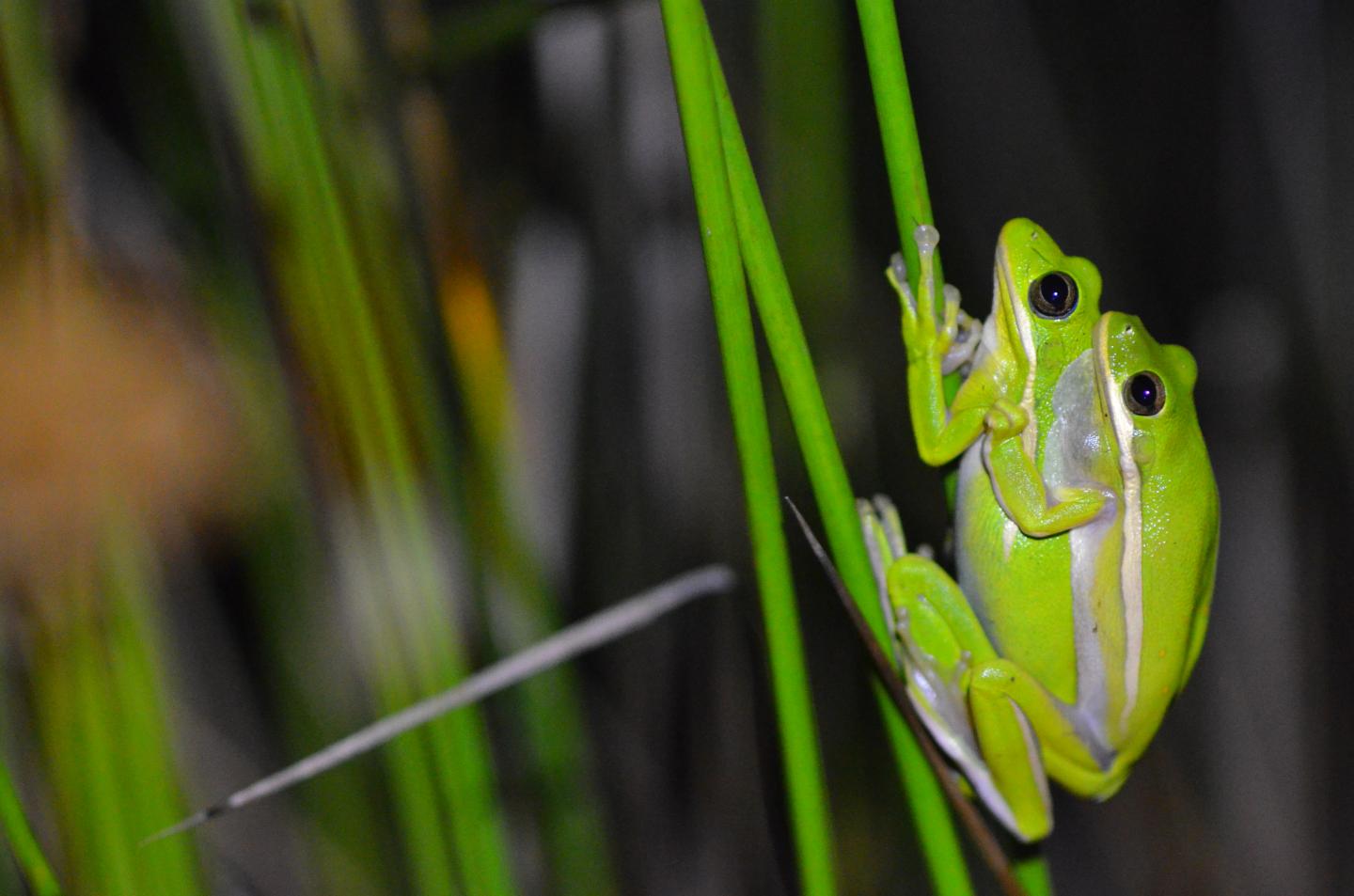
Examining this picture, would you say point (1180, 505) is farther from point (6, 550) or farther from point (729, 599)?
point (6, 550)

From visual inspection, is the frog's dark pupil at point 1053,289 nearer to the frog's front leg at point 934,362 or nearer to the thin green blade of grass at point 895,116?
the frog's front leg at point 934,362

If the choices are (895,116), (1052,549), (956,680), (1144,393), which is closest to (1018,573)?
(1052,549)

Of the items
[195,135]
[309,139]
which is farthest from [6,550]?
[309,139]

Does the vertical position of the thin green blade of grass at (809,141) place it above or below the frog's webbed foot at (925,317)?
above

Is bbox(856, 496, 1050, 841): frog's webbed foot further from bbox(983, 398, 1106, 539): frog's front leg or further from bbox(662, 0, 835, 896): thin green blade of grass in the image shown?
bbox(662, 0, 835, 896): thin green blade of grass

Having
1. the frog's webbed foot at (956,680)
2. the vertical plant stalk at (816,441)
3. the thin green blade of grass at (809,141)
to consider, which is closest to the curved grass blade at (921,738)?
the vertical plant stalk at (816,441)

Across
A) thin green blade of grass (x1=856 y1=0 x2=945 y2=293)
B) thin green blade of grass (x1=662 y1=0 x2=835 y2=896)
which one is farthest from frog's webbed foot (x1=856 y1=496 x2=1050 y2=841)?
thin green blade of grass (x1=856 y1=0 x2=945 y2=293)
